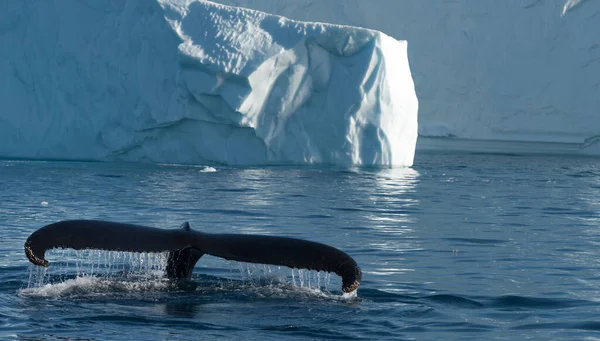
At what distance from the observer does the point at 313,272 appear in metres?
8.78

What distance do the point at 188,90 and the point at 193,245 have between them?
1548 centimetres

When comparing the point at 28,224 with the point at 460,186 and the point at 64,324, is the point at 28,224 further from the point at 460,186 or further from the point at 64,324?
the point at 460,186

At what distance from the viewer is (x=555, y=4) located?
31312 mm

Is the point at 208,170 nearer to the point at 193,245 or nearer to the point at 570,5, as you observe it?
the point at 193,245

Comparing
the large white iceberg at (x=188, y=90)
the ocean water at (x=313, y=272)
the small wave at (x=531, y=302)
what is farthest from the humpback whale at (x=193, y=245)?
the large white iceberg at (x=188, y=90)

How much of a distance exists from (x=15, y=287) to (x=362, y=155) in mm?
15481

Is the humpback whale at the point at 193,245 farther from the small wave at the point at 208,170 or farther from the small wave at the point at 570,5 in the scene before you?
the small wave at the point at 570,5

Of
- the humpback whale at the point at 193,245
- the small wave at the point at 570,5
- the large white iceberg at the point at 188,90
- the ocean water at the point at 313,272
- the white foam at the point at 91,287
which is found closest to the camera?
the humpback whale at the point at 193,245

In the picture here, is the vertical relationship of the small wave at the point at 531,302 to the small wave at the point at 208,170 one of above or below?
below

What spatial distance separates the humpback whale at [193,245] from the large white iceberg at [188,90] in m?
15.2

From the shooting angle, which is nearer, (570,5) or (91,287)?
(91,287)

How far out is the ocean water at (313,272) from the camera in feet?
20.0

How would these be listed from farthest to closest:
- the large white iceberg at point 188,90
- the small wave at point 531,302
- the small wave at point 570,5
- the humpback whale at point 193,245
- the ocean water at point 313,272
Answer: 1. the small wave at point 570,5
2. the large white iceberg at point 188,90
3. the small wave at point 531,302
4. the ocean water at point 313,272
5. the humpback whale at point 193,245

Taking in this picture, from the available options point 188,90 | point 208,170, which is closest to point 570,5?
point 188,90
